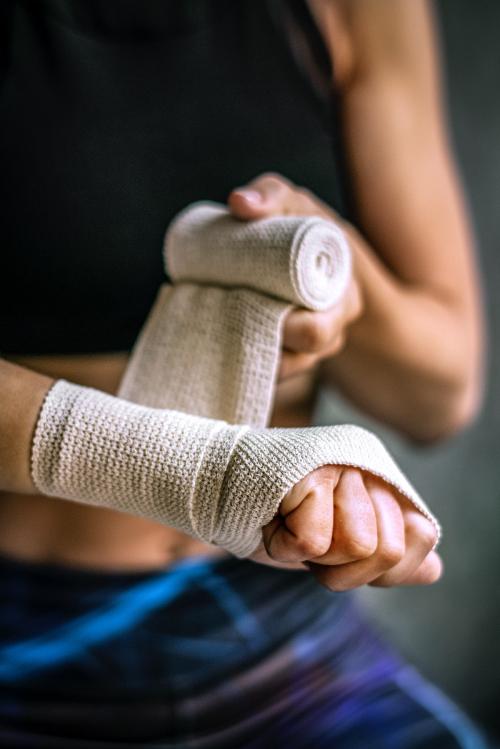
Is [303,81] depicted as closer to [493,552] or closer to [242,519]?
[242,519]

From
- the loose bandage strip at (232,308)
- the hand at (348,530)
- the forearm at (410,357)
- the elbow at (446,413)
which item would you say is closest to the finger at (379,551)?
the hand at (348,530)

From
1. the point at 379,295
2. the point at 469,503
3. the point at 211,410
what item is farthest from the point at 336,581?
the point at 469,503

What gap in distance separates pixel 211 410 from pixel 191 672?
0.25 meters

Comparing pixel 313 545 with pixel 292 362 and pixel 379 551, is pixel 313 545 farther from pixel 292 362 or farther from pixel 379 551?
pixel 292 362

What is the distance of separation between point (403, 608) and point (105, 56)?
777 millimetres

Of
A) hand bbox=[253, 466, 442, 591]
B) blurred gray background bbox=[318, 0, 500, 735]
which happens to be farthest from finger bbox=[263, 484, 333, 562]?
blurred gray background bbox=[318, 0, 500, 735]

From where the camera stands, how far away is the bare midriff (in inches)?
22.5

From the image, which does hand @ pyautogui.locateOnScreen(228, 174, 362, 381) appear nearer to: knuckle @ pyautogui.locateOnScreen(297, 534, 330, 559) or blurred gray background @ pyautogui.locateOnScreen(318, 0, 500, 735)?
knuckle @ pyautogui.locateOnScreen(297, 534, 330, 559)

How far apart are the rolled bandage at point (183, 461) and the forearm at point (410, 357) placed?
0.75 feet

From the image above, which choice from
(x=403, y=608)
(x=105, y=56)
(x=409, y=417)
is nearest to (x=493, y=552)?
(x=403, y=608)

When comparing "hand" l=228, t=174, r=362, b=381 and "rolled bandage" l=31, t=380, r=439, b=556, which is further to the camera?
"hand" l=228, t=174, r=362, b=381

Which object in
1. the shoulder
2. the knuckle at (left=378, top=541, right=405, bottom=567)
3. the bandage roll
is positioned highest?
the shoulder

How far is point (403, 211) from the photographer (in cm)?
65

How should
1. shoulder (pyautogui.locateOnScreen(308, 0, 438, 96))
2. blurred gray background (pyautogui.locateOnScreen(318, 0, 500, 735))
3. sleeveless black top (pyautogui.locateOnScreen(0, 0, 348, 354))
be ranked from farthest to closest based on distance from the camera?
blurred gray background (pyautogui.locateOnScreen(318, 0, 500, 735)) < shoulder (pyautogui.locateOnScreen(308, 0, 438, 96)) < sleeveless black top (pyautogui.locateOnScreen(0, 0, 348, 354))
